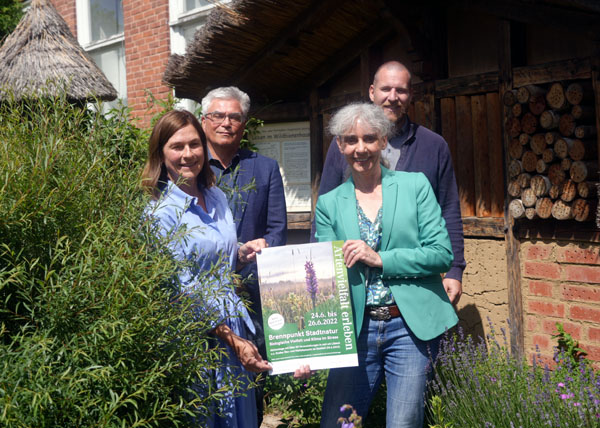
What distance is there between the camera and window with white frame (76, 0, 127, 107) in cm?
947

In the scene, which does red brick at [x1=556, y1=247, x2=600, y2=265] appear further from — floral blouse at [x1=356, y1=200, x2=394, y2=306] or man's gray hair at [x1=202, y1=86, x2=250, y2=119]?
man's gray hair at [x1=202, y1=86, x2=250, y2=119]

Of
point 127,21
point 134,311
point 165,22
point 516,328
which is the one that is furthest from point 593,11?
point 127,21

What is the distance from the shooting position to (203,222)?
259 cm

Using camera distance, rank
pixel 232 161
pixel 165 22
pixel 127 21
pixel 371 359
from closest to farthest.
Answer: pixel 371 359, pixel 232 161, pixel 165 22, pixel 127 21

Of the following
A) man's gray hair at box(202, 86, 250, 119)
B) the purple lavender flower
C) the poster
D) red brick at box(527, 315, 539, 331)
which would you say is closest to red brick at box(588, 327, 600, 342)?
red brick at box(527, 315, 539, 331)

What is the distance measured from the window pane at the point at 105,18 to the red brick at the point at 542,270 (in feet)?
23.6

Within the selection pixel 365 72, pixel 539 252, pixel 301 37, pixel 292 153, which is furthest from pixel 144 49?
pixel 539 252

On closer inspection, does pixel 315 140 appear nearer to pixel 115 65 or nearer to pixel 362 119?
pixel 362 119

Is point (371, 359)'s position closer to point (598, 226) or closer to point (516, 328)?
point (598, 226)

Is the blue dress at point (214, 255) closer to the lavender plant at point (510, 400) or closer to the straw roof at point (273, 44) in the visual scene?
the lavender plant at point (510, 400)

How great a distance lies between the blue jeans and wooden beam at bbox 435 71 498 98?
263 centimetres

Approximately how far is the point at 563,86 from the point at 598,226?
0.99m

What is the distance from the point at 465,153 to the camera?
5.07m

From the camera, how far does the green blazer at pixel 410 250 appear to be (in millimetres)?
2654
